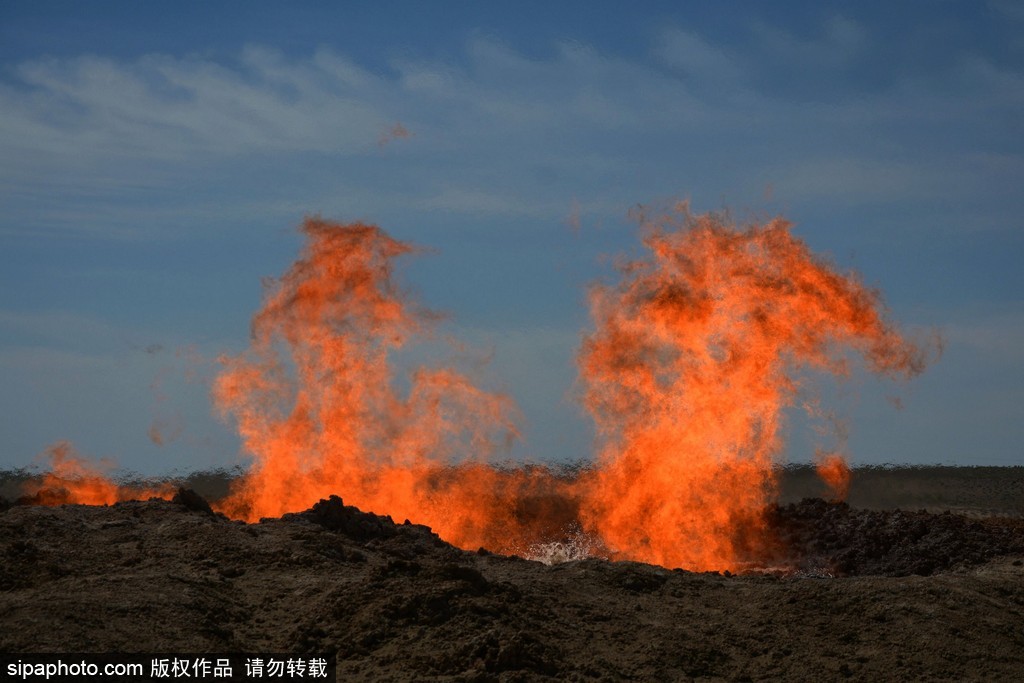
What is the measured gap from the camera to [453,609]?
13.4 metres

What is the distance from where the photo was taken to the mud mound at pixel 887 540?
68.7 feet

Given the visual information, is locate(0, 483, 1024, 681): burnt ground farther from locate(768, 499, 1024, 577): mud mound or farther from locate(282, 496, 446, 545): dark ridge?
locate(768, 499, 1024, 577): mud mound

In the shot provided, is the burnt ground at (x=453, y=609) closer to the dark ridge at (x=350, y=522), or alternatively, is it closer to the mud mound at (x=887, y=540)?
the dark ridge at (x=350, y=522)

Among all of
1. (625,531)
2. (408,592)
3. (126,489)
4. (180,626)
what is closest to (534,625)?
(408,592)

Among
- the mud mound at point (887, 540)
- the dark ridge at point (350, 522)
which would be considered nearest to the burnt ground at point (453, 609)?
the dark ridge at point (350, 522)

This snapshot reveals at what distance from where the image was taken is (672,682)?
1273cm

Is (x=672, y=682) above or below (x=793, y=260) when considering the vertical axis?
below

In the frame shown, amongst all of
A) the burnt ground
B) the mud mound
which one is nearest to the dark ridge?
the burnt ground

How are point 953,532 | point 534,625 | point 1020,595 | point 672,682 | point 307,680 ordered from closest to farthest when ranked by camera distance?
point 307,680
point 672,682
point 534,625
point 1020,595
point 953,532

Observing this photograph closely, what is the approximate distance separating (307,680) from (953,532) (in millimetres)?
15441

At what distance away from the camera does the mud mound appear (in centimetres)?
2095

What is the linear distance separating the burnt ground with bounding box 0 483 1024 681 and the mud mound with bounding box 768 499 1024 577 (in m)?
1.98

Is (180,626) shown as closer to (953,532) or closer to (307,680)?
(307,680)

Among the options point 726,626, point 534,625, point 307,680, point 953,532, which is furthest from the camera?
point 953,532
